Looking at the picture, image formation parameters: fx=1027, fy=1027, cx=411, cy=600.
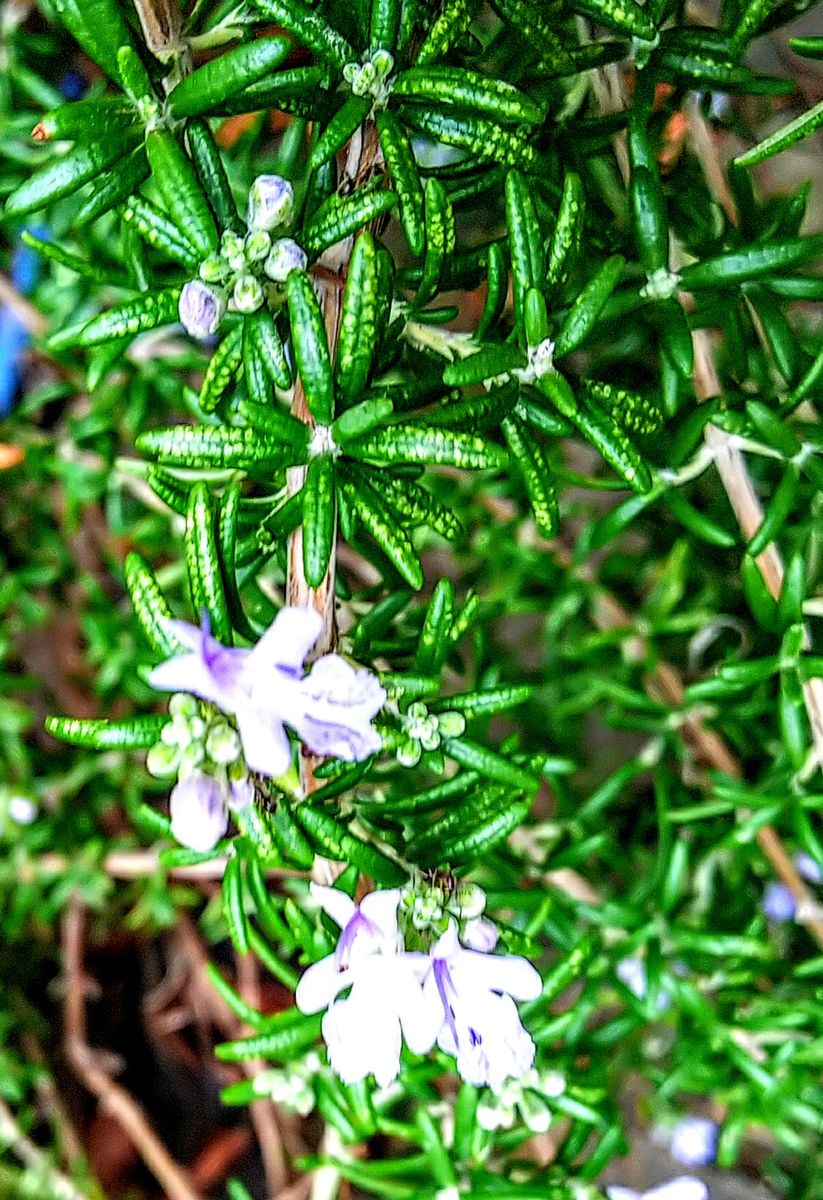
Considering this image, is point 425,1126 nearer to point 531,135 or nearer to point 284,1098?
point 284,1098

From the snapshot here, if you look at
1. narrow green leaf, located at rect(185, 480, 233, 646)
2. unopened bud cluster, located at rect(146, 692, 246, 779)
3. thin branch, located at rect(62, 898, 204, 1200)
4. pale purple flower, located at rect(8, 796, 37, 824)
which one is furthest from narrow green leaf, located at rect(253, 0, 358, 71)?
thin branch, located at rect(62, 898, 204, 1200)

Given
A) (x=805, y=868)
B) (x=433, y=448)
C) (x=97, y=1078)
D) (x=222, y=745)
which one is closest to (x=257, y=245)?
(x=433, y=448)

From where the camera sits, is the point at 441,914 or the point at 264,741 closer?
the point at 264,741

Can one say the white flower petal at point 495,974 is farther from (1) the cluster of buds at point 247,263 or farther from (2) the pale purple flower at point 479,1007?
(1) the cluster of buds at point 247,263

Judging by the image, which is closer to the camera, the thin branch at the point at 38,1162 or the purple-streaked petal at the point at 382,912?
the purple-streaked petal at the point at 382,912

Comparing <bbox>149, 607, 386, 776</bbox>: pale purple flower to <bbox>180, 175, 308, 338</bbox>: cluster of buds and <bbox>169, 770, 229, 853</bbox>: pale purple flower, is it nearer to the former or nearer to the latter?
<bbox>169, 770, 229, 853</bbox>: pale purple flower

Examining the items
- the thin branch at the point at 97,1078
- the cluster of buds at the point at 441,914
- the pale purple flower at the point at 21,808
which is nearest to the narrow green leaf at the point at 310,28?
the cluster of buds at the point at 441,914

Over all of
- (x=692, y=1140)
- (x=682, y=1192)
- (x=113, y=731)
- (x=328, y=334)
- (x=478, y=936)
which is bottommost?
(x=692, y=1140)

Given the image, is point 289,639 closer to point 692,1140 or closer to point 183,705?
point 183,705
